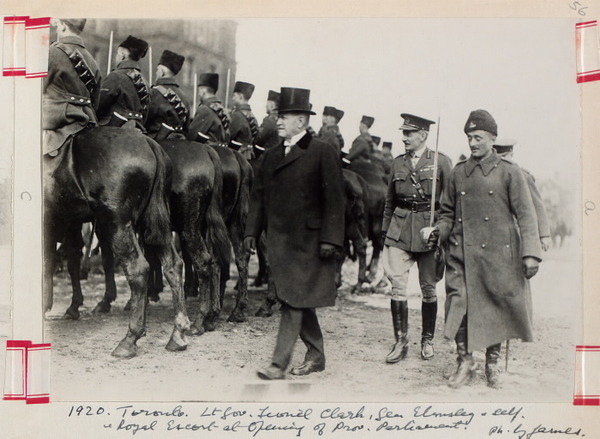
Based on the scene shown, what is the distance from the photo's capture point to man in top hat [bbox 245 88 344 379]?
6.02 m

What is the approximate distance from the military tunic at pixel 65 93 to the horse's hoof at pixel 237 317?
2407 millimetres

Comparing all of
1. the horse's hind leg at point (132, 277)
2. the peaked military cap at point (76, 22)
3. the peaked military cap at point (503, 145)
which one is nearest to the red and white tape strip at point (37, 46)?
the peaked military cap at point (76, 22)

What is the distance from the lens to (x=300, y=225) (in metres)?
6.05

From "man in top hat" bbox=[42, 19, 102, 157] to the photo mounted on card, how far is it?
0.5 inches

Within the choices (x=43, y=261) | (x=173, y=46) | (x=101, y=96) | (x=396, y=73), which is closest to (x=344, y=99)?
(x=396, y=73)

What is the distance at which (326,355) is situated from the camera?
655cm

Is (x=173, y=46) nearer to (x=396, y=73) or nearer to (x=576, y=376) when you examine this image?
(x=396, y=73)

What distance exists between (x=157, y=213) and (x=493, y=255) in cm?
291

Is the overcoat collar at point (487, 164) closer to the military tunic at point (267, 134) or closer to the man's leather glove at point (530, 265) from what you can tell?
the man's leather glove at point (530, 265)

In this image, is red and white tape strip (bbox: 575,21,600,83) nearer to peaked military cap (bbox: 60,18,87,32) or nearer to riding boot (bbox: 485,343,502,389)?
riding boot (bbox: 485,343,502,389)

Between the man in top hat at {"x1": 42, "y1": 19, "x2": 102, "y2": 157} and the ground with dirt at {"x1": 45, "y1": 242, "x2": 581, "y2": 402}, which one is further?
the man in top hat at {"x1": 42, "y1": 19, "x2": 102, "y2": 157}

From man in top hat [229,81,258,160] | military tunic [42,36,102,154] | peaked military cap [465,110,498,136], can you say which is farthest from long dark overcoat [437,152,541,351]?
military tunic [42,36,102,154]

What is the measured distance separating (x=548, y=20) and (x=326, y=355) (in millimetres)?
3474

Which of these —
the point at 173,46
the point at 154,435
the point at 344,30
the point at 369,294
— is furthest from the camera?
the point at 369,294
